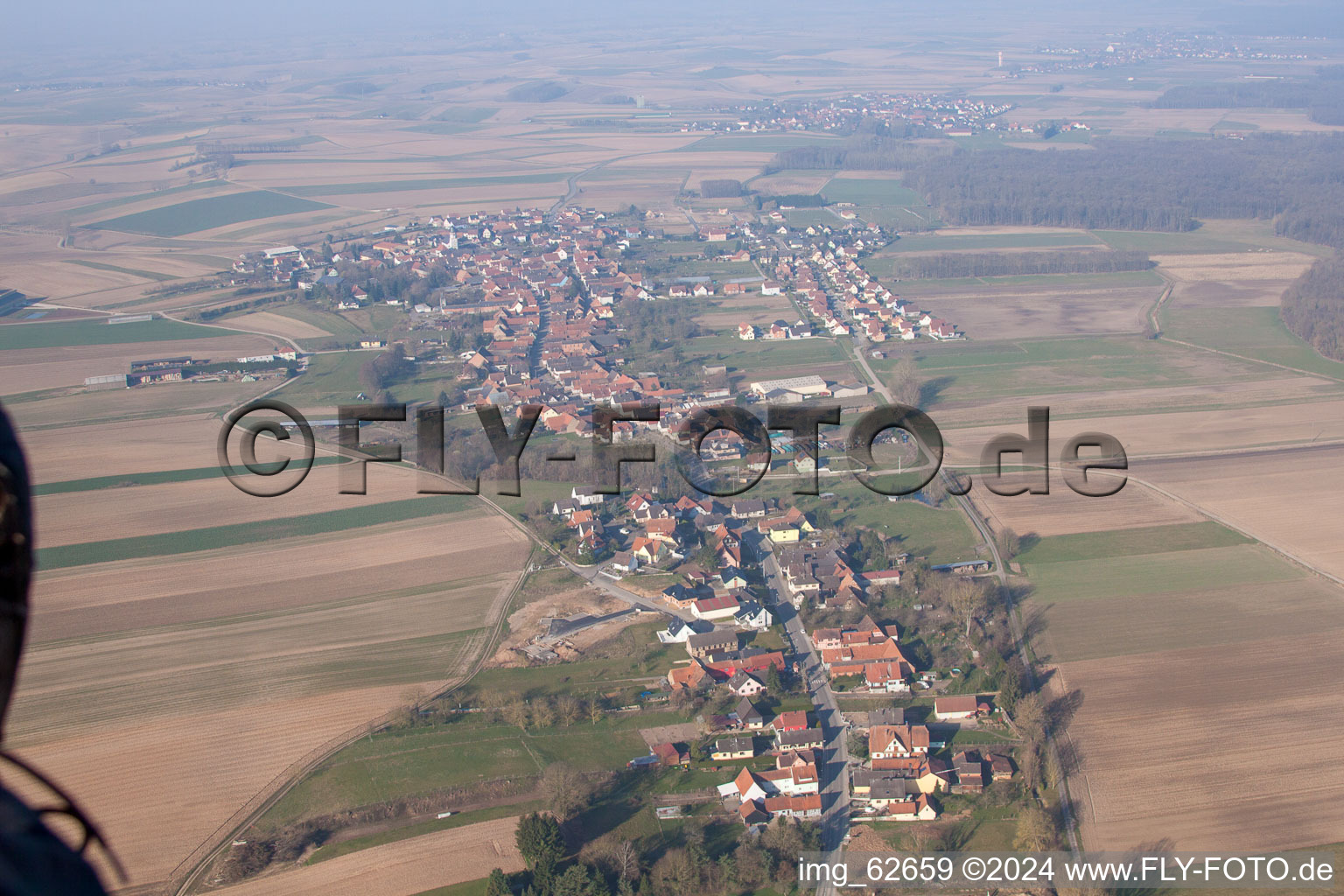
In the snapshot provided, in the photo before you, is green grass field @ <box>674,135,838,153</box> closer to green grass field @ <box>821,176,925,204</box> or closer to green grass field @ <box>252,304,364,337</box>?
green grass field @ <box>821,176,925,204</box>

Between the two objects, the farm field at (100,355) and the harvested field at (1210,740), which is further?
the farm field at (100,355)

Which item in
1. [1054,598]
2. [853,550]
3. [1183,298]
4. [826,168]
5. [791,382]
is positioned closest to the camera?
[1054,598]

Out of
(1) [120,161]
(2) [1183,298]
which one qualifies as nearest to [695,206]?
(2) [1183,298]

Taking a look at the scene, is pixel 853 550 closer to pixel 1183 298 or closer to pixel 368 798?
pixel 368 798

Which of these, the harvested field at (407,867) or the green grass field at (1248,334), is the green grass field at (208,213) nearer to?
the green grass field at (1248,334)

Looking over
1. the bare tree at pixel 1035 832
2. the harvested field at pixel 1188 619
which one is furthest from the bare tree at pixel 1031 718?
the harvested field at pixel 1188 619

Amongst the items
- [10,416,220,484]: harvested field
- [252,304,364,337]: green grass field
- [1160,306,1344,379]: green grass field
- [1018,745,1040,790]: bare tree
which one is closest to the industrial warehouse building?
[1160,306,1344,379]: green grass field
